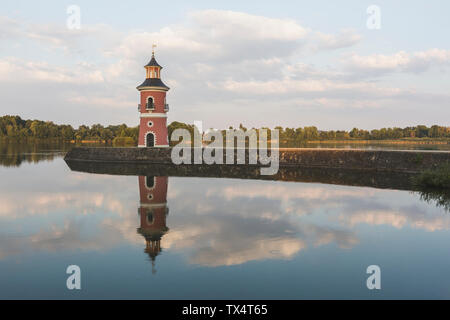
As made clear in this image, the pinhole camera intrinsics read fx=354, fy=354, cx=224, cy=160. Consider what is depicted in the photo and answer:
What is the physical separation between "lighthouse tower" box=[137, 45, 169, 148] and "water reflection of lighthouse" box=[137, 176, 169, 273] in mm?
17079

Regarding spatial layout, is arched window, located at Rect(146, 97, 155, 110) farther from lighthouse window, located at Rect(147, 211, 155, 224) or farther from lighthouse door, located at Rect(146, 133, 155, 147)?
lighthouse window, located at Rect(147, 211, 155, 224)

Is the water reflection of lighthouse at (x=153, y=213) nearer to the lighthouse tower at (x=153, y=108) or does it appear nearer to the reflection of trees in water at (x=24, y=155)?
the lighthouse tower at (x=153, y=108)

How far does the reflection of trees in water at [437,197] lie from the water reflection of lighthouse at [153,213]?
1280 cm

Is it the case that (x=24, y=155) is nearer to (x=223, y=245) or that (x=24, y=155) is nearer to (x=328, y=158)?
(x=328, y=158)

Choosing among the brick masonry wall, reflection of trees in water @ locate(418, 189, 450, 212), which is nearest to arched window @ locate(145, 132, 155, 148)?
the brick masonry wall

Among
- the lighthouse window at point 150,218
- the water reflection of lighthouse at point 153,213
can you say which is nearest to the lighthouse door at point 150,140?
the water reflection of lighthouse at point 153,213

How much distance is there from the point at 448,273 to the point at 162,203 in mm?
12301

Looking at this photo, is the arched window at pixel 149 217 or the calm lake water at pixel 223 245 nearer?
the calm lake water at pixel 223 245

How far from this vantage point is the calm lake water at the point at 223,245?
7668mm

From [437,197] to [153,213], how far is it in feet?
50.1

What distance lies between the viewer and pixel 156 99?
1626 inches

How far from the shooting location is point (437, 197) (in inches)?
763
